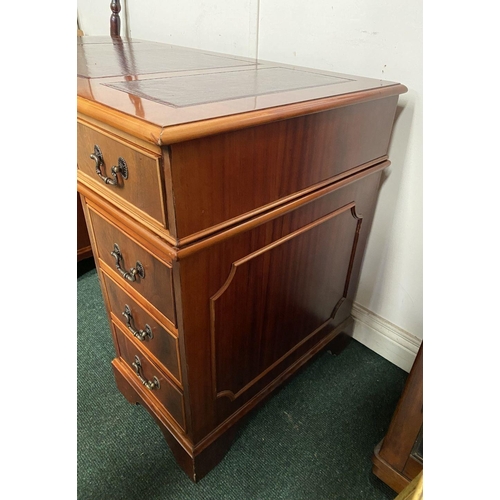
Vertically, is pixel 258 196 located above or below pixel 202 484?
above

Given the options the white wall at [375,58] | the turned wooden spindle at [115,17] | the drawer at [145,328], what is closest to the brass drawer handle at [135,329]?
the drawer at [145,328]

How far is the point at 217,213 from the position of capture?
0.58 m

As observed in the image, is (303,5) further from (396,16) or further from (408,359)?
(408,359)

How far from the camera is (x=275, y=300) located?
84cm

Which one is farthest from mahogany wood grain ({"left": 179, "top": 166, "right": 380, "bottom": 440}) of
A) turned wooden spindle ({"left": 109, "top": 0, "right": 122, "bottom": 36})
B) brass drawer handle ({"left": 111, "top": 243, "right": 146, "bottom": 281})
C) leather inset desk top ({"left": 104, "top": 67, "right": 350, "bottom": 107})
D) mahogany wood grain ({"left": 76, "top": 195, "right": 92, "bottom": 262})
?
turned wooden spindle ({"left": 109, "top": 0, "right": 122, "bottom": 36})

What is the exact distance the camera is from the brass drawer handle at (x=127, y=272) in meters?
0.69

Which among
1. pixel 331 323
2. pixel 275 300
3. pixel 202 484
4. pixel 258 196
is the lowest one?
pixel 202 484

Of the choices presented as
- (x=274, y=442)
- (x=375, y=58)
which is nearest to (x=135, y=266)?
(x=274, y=442)

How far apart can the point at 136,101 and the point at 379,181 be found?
2.06 ft

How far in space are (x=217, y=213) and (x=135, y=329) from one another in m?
0.37

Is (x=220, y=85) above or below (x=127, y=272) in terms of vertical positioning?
above

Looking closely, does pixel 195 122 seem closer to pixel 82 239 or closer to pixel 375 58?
pixel 375 58

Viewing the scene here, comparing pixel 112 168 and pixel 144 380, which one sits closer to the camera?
pixel 112 168
